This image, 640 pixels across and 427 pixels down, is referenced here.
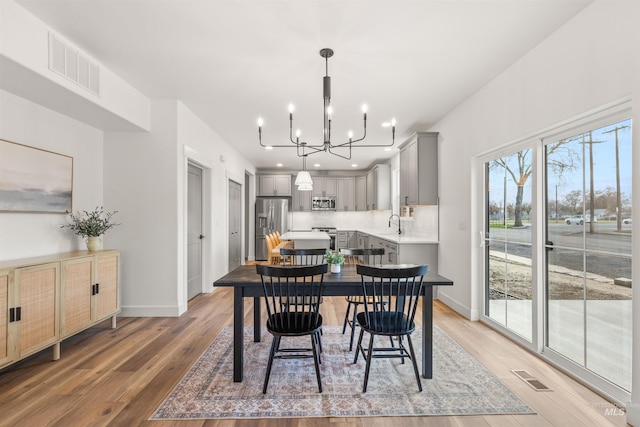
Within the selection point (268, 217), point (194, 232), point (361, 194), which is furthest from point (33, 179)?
point (361, 194)

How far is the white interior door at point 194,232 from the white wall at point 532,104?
143 inches

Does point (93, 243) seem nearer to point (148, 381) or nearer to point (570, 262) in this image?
point (148, 381)

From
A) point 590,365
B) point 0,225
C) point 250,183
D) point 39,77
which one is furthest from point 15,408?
point 250,183

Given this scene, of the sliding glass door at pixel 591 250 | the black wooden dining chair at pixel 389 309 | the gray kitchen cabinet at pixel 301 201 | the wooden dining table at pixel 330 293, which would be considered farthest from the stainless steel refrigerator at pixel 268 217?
the sliding glass door at pixel 591 250

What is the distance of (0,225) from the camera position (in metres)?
2.59

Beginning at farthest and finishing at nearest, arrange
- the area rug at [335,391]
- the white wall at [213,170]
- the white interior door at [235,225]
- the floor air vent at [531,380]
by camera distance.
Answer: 1. the white interior door at [235,225]
2. the white wall at [213,170]
3. the floor air vent at [531,380]
4. the area rug at [335,391]

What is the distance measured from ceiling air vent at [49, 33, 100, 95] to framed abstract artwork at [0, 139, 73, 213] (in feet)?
2.54

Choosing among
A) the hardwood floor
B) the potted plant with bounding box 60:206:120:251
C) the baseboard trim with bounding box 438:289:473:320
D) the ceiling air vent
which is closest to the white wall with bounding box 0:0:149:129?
the ceiling air vent

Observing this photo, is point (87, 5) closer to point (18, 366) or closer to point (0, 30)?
point (0, 30)

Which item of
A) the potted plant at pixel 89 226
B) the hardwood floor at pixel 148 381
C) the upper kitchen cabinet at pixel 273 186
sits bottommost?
the hardwood floor at pixel 148 381

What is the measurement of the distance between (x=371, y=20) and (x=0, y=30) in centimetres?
243

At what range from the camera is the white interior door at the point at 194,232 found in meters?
4.53

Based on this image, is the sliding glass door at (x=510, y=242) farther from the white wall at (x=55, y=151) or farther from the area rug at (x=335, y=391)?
the white wall at (x=55, y=151)

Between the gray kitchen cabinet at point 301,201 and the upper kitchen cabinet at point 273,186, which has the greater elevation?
the upper kitchen cabinet at point 273,186
